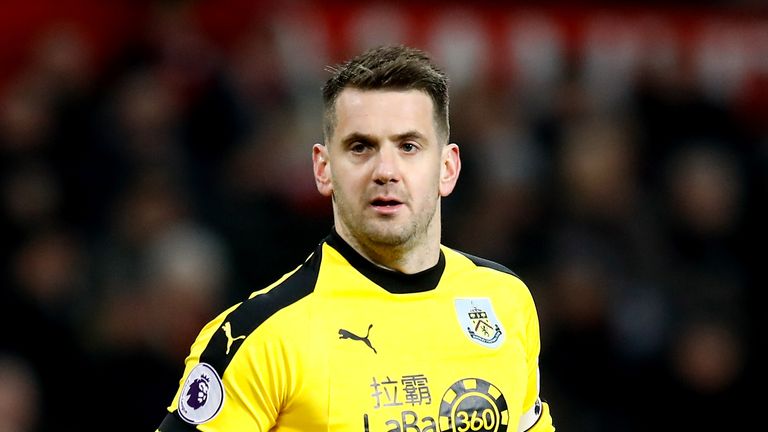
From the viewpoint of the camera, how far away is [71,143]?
782 cm

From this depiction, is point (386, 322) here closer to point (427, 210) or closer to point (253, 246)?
point (427, 210)

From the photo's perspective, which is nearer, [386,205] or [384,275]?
[386,205]

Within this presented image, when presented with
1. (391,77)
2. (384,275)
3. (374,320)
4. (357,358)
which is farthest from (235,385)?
(391,77)

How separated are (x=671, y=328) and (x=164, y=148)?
3.36 metres

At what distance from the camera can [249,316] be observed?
3.73m

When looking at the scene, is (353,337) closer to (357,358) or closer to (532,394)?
(357,358)

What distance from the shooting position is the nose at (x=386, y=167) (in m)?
3.80

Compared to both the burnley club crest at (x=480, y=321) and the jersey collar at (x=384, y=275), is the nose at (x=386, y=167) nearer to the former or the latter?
the jersey collar at (x=384, y=275)

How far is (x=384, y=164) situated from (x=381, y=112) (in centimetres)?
15

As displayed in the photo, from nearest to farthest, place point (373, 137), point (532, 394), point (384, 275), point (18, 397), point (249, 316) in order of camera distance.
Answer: point (249, 316) < point (373, 137) < point (384, 275) < point (532, 394) < point (18, 397)

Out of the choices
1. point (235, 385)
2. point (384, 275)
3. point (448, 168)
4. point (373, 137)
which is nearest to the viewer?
point (235, 385)

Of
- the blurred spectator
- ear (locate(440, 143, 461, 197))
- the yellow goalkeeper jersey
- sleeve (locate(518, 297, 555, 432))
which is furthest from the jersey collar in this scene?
the blurred spectator

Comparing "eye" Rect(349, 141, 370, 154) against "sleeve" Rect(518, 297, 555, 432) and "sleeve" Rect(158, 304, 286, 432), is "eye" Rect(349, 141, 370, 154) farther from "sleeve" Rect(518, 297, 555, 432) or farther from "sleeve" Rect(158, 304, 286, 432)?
"sleeve" Rect(518, 297, 555, 432)

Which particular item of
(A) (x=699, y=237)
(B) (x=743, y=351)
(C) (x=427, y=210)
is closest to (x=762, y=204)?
(A) (x=699, y=237)
